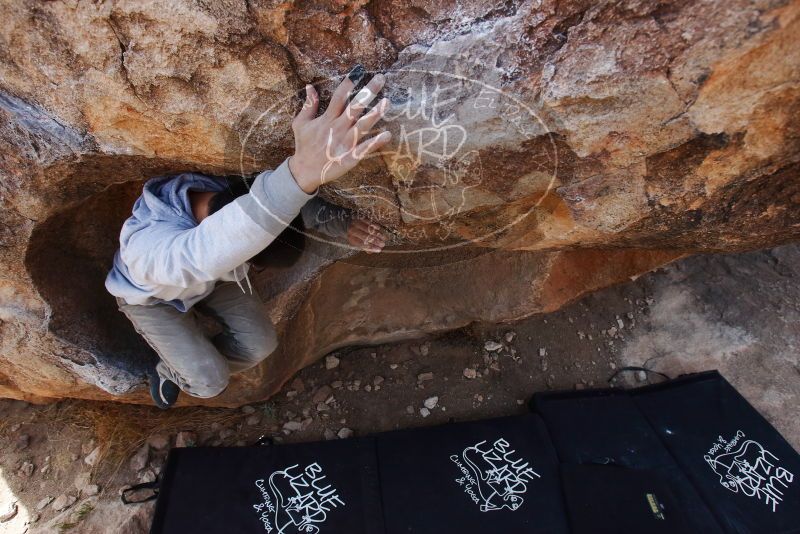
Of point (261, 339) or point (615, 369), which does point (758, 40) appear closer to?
point (261, 339)

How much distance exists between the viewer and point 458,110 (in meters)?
1.06

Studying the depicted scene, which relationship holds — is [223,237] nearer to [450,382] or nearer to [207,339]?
[207,339]

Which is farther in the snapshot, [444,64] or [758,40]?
[444,64]

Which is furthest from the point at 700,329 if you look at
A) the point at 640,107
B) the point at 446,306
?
the point at 640,107

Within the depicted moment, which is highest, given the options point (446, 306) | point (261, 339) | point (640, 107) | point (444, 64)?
point (444, 64)

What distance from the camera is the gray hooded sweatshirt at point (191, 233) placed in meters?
0.98

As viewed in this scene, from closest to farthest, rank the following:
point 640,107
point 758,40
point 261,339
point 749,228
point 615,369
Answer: point 758,40
point 640,107
point 749,228
point 261,339
point 615,369

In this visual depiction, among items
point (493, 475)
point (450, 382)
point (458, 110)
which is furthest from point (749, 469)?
point (458, 110)

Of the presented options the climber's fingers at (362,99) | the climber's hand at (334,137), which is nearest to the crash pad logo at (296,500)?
the climber's hand at (334,137)

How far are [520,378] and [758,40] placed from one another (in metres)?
1.63

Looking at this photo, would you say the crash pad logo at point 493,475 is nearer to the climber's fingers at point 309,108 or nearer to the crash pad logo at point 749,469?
the crash pad logo at point 749,469

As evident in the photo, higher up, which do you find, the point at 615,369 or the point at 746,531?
the point at 615,369

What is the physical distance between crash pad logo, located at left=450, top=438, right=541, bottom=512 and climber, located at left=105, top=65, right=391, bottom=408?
811mm

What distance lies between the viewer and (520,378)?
2.24 metres
